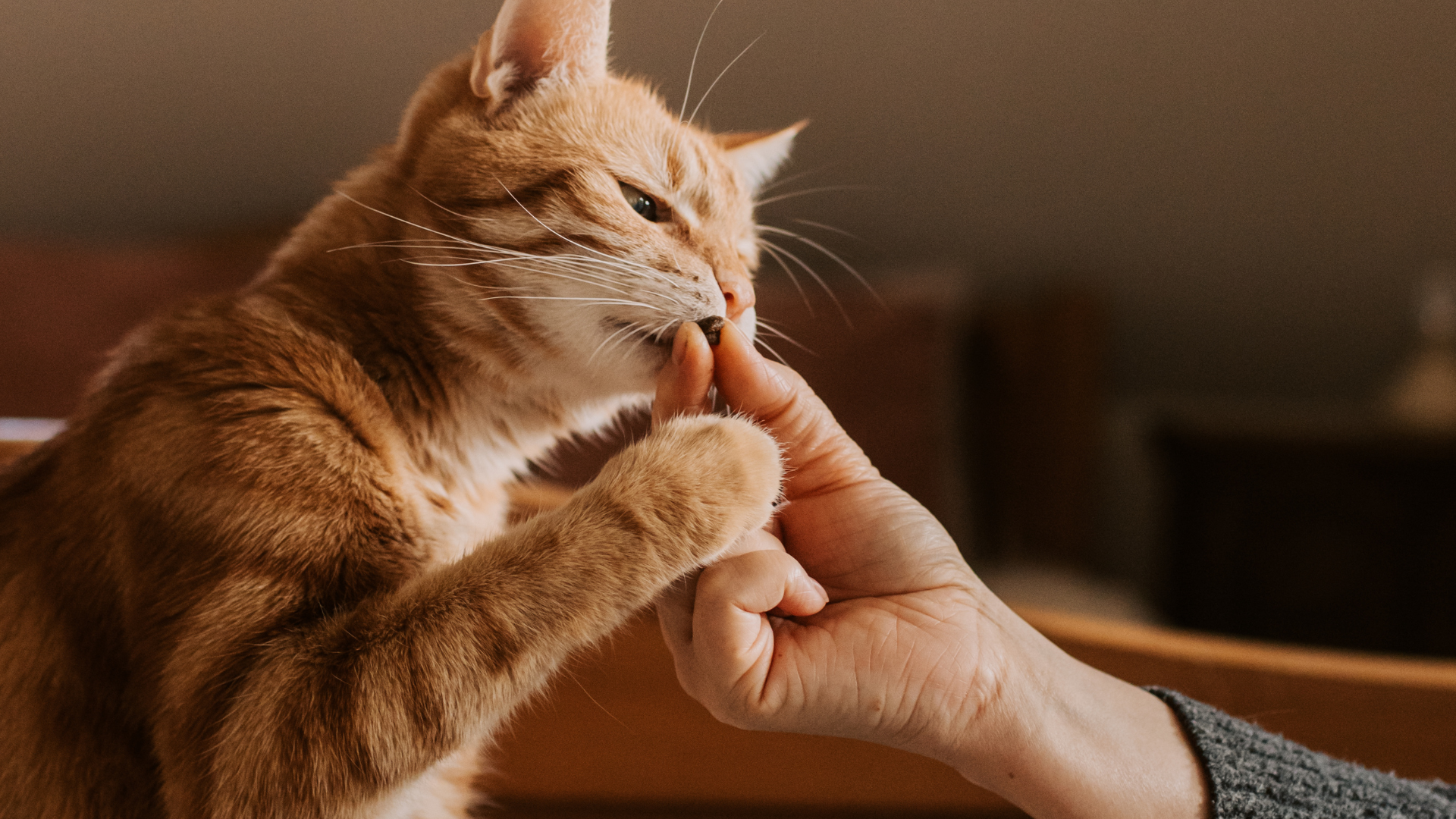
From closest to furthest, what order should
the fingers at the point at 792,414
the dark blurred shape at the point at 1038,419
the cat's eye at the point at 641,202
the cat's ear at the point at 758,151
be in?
the fingers at the point at 792,414 → the cat's eye at the point at 641,202 → the cat's ear at the point at 758,151 → the dark blurred shape at the point at 1038,419

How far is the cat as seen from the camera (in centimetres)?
64

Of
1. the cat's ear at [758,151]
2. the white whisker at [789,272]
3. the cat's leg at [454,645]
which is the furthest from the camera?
the white whisker at [789,272]

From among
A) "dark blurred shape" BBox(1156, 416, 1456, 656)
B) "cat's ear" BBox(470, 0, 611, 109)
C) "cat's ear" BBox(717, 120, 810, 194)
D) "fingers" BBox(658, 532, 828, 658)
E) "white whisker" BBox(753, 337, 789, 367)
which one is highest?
"cat's ear" BBox(470, 0, 611, 109)

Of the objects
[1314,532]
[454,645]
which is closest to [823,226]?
[454,645]

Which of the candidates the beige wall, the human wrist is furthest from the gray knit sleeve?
the beige wall

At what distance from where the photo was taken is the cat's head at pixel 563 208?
777 millimetres

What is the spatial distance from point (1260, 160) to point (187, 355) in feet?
6.39

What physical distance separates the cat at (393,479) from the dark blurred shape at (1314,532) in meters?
2.06

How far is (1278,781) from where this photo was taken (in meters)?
0.78

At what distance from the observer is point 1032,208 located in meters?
2.04

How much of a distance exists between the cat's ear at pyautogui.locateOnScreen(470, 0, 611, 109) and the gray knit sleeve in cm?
77

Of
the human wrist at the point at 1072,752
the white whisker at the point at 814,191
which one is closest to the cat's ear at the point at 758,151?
the white whisker at the point at 814,191

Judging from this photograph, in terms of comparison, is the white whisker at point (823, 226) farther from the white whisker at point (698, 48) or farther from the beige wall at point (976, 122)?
the white whisker at point (698, 48)

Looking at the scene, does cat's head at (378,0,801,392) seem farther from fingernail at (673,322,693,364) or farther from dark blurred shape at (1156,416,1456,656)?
dark blurred shape at (1156,416,1456,656)
